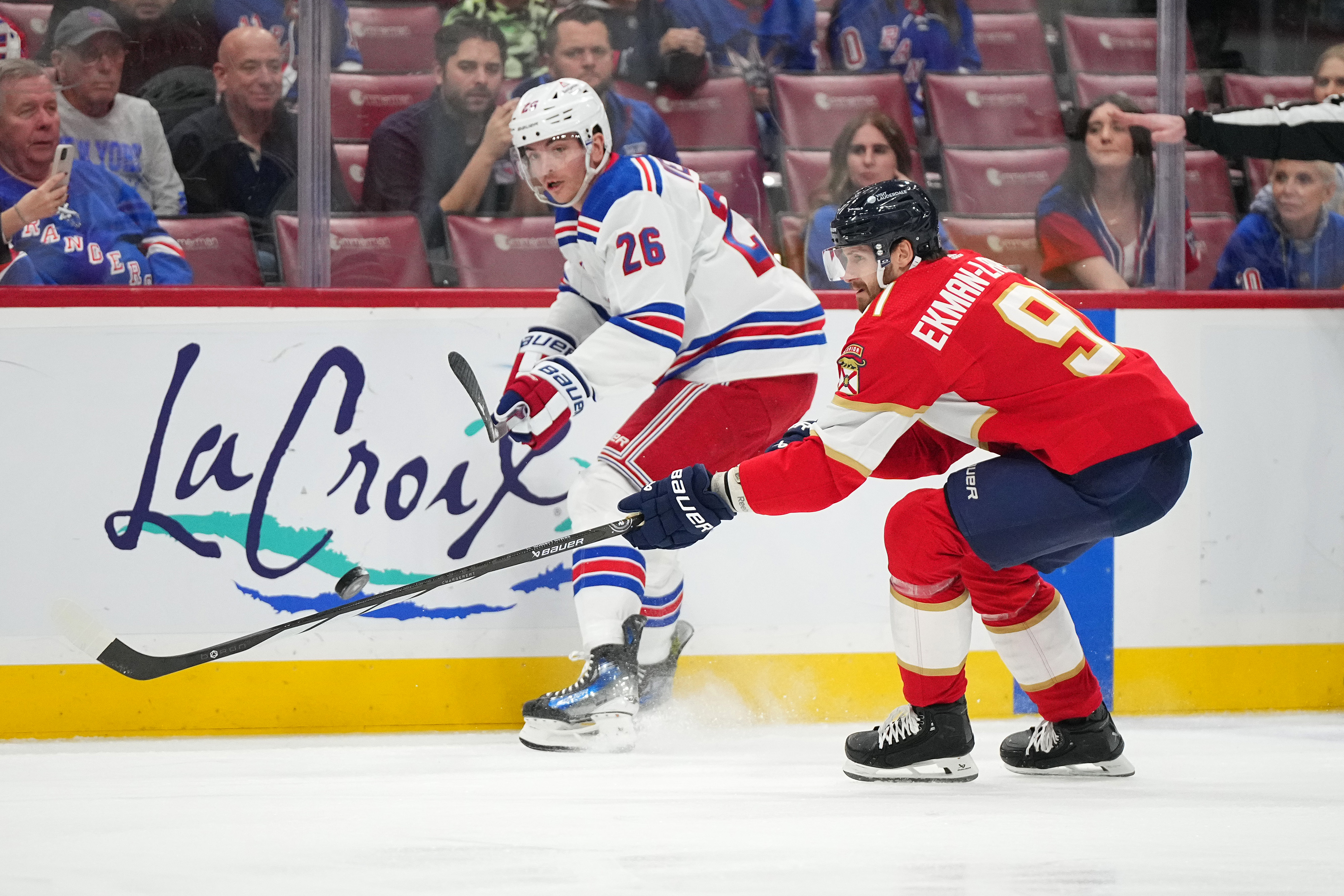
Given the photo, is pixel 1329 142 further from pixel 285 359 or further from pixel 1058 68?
pixel 285 359

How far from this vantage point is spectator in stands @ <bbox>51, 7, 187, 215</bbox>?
3172 millimetres

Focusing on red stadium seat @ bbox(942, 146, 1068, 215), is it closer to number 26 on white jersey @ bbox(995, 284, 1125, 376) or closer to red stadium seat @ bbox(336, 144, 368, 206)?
number 26 on white jersey @ bbox(995, 284, 1125, 376)

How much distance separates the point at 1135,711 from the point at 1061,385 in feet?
4.71

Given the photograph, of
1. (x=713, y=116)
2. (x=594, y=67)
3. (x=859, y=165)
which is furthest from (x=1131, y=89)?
(x=594, y=67)

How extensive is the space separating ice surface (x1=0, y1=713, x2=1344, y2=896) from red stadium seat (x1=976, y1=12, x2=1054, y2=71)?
5.84 feet

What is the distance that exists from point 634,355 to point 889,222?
2.22 ft

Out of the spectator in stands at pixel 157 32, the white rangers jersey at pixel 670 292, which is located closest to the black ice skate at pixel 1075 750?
the white rangers jersey at pixel 670 292

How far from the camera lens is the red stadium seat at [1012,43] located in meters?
3.62

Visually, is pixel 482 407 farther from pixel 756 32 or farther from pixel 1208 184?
pixel 1208 184

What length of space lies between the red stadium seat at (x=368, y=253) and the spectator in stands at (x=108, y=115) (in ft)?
0.87

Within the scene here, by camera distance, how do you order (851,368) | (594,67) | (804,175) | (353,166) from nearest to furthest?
(851,368)
(353,166)
(594,67)
(804,175)

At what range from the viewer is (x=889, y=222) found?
7.74 ft

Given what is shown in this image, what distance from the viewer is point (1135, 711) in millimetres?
3396

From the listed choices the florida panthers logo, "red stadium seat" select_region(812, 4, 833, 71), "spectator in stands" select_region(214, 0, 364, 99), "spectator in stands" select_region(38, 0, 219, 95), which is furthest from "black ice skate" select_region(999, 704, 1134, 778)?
"spectator in stands" select_region(38, 0, 219, 95)
